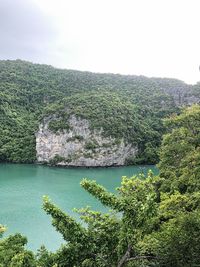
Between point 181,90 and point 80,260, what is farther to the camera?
point 181,90

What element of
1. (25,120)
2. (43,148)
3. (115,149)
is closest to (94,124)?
(115,149)

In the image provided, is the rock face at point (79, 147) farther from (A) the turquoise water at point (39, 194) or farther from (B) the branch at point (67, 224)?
(B) the branch at point (67, 224)

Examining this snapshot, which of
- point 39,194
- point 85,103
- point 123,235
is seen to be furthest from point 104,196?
point 85,103

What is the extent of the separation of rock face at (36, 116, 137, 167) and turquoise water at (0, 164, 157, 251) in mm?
3681

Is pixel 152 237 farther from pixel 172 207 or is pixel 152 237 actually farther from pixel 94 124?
pixel 94 124

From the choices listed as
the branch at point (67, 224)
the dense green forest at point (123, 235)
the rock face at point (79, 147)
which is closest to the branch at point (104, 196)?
the dense green forest at point (123, 235)

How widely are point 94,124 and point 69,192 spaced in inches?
1092

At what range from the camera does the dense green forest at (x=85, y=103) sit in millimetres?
68363

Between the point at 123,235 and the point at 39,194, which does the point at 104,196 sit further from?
the point at 39,194

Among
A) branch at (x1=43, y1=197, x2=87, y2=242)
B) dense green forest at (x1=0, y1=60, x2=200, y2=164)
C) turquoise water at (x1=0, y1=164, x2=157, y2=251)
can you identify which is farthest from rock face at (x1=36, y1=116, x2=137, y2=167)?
branch at (x1=43, y1=197, x2=87, y2=242)

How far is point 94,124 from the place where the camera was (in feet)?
221

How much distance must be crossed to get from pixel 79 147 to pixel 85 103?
38.1 ft

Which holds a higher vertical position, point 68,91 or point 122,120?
point 68,91

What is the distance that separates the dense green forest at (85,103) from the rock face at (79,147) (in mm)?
1341
